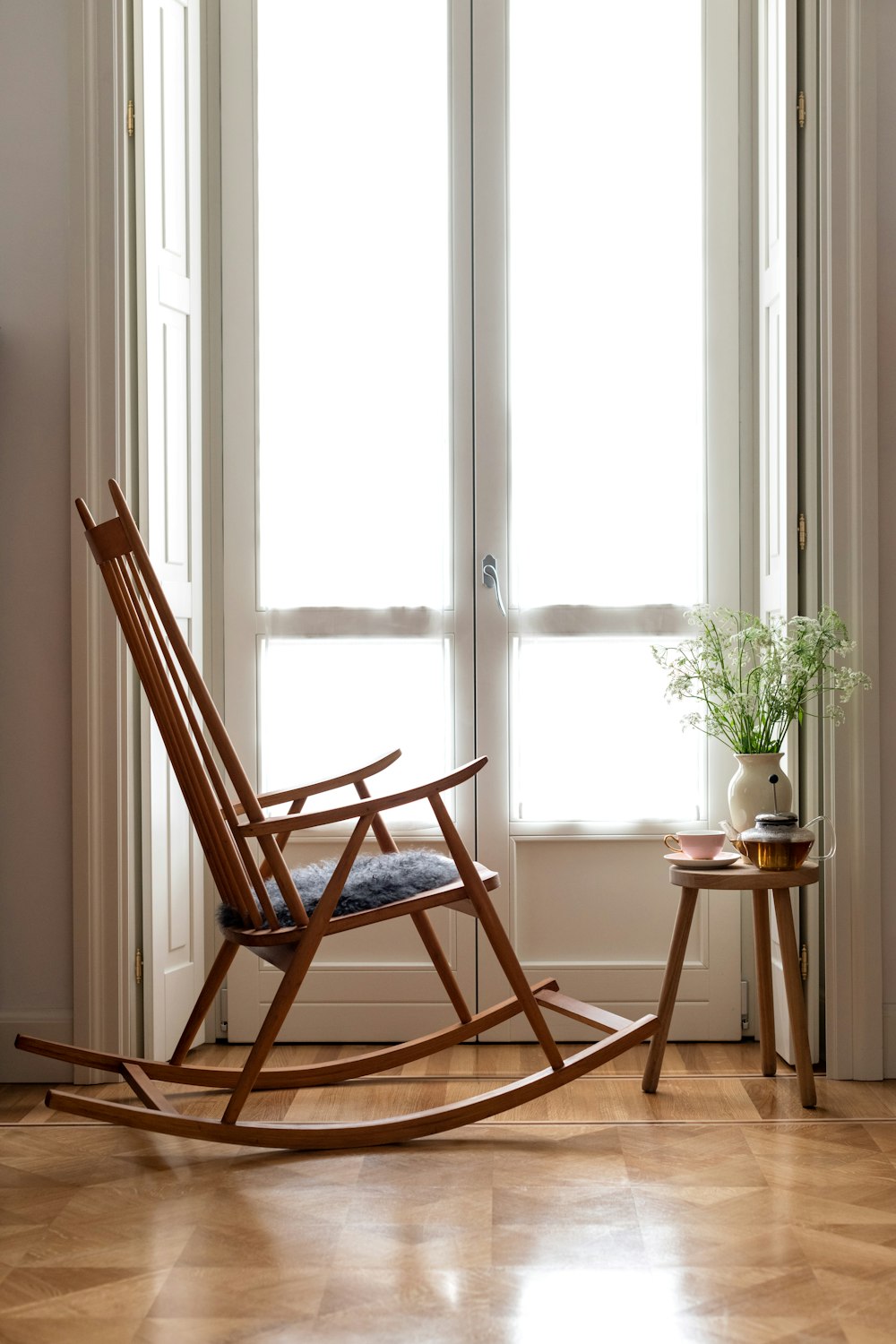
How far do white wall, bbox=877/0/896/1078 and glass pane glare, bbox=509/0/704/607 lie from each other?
511mm

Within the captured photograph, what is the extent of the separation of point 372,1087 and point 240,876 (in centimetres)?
74

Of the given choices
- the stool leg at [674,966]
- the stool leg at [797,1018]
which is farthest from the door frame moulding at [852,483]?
the stool leg at [674,966]

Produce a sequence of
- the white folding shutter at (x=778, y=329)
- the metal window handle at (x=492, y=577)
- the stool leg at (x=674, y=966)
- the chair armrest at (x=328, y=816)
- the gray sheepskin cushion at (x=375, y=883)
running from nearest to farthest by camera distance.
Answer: the chair armrest at (x=328, y=816)
the gray sheepskin cushion at (x=375, y=883)
the stool leg at (x=674, y=966)
the white folding shutter at (x=778, y=329)
the metal window handle at (x=492, y=577)

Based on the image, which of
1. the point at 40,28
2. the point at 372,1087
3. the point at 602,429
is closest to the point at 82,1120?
the point at 372,1087

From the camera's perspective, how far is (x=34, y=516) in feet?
9.68

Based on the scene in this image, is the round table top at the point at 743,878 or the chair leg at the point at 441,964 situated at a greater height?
the round table top at the point at 743,878

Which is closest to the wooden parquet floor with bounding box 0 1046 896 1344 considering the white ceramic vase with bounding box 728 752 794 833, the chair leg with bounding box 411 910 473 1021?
the chair leg with bounding box 411 910 473 1021

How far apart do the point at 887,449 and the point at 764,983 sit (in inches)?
49.6

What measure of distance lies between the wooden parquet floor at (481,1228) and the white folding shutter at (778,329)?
676 millimetres

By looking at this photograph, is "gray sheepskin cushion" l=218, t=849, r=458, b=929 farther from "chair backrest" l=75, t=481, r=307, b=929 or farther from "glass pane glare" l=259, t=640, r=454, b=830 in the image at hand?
"glass pane glare" l=259, t=640, r=454, b=830

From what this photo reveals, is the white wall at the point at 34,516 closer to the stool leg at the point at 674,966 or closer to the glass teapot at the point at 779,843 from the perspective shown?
the stool leg at the point at 674,966

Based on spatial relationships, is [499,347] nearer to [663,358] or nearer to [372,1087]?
[663,358]

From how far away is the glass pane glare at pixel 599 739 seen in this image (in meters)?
3.22

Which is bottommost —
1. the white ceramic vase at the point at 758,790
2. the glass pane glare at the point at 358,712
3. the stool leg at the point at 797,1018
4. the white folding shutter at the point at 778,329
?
the stool leg at the point at 797,1018
